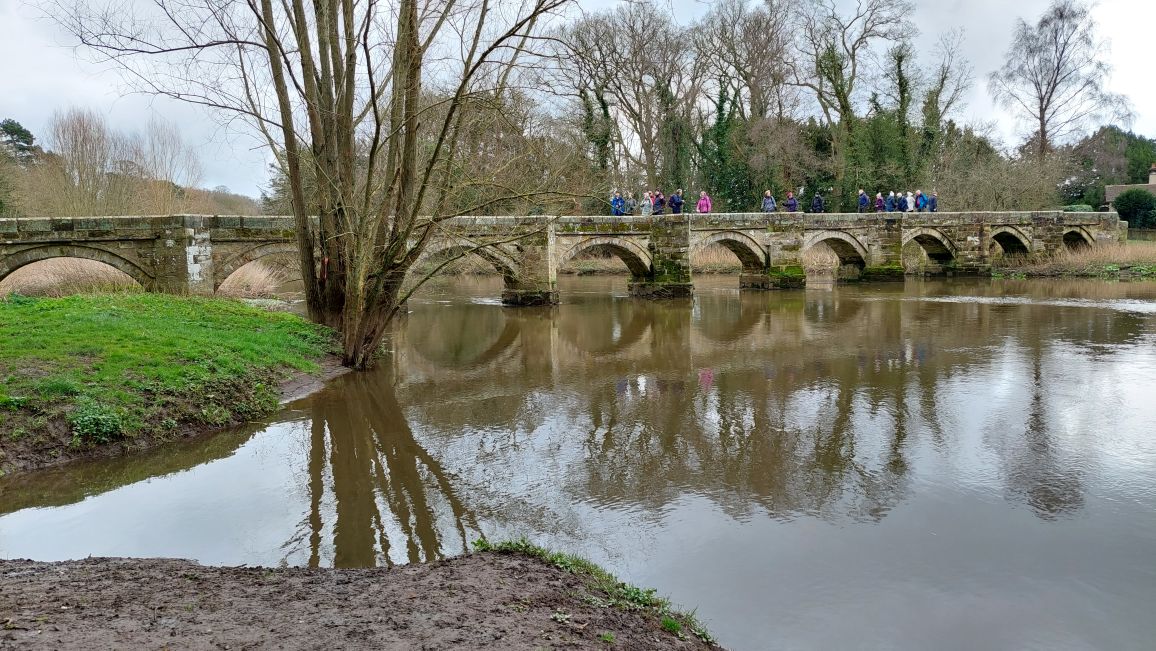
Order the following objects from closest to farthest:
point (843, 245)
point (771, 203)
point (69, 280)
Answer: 1. point (69, 280)
2. point (771, 203)
3. point (843, 245)

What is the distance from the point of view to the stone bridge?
50.3ft

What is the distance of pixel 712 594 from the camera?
4.42 metres

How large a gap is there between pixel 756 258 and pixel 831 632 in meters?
22.1

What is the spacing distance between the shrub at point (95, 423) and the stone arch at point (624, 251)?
49.8 ft

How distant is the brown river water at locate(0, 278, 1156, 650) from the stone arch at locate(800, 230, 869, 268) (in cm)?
1411

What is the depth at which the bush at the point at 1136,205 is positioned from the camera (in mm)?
37250

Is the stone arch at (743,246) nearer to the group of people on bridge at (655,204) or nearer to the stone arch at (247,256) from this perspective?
the group of people on bridge at (655,204)

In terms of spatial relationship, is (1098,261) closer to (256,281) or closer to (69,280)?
(256,281)

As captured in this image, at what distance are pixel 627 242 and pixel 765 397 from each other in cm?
1362

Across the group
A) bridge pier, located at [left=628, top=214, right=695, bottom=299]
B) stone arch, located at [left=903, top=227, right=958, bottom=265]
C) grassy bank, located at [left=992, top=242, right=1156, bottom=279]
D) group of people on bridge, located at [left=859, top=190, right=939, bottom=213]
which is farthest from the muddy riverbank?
grassy bank, located at [left=992, top=242, right=1156, bottom=279]

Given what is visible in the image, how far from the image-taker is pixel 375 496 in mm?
6039

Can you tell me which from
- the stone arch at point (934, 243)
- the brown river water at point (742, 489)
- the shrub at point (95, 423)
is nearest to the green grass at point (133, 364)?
the shrub at point (95, 423)

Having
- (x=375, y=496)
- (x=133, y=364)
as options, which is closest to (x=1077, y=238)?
(x=375, y=496)

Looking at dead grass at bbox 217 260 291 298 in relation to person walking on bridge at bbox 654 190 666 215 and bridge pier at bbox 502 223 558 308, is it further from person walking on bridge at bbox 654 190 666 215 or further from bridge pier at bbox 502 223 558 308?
person walking on bridge at bbox 654 190 666 215
